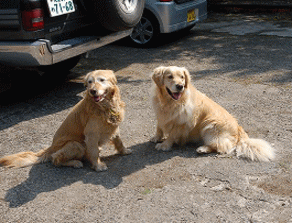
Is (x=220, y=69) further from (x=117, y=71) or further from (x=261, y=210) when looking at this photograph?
(x=261, y=210)

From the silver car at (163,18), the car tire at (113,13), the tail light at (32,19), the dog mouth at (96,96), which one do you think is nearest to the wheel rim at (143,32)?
the silver car at (163,18)

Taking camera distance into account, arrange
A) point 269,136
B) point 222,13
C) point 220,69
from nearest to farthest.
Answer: point 269,136 < point 220,69 < point 222,13

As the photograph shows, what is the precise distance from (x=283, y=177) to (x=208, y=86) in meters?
2.53

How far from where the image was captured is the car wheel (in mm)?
7863

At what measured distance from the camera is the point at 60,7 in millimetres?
5016

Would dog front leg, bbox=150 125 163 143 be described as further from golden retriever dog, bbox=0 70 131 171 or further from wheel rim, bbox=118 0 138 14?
wheel rim, bbox=118 0 138 14

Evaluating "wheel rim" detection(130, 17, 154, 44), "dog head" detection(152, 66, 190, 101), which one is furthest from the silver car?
"dog head" detection(152, 66, 190, 101)

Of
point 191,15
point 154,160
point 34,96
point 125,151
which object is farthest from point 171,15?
point 154,160

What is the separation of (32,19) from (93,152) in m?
1.99

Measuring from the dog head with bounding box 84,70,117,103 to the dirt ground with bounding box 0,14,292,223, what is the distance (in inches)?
29.5

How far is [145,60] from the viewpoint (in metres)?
7.24

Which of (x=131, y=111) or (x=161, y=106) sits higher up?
(x=161, y=106)

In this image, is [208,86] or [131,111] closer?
[131,111]

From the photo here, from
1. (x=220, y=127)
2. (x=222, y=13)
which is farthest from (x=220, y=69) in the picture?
(x=222, y=13)
